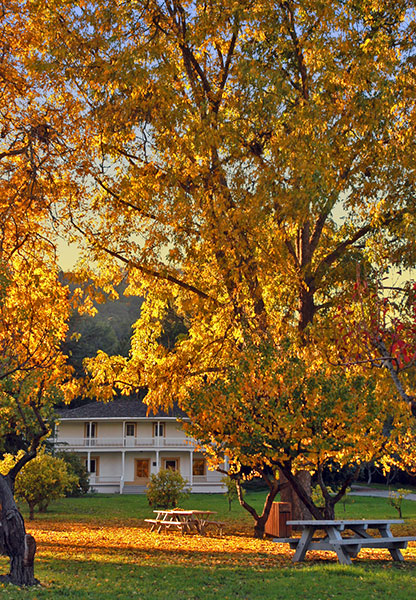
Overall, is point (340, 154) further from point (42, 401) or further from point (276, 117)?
point (42, 401)

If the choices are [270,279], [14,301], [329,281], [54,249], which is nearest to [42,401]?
[14,301]

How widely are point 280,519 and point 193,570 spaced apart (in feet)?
21.1

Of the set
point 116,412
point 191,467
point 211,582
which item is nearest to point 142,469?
point 191,467

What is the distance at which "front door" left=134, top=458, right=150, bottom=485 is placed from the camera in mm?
44312

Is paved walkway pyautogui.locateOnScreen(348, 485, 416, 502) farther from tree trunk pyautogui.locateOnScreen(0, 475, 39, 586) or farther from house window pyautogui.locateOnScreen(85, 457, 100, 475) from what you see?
tree trunk pyautogui.locateOnScreen(0, 475, 39, 586)

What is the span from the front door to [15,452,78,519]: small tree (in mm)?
19952

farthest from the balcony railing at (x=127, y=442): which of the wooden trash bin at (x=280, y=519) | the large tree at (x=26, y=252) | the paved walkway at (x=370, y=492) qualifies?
the large tree at (x=26, y=252)

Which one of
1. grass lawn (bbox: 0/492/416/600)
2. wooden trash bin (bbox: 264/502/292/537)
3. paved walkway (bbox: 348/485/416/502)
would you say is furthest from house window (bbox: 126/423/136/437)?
wooden trash bin (bbox: 264/502/292/537)

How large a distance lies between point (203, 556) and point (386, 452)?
14.3 feet

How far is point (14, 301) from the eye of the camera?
563 inches

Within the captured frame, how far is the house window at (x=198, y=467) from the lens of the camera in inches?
1753

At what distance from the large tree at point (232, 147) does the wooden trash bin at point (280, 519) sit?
4.25 metres

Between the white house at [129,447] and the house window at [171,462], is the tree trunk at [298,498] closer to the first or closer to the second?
the white house at [129,447]

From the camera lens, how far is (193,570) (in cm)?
1155
